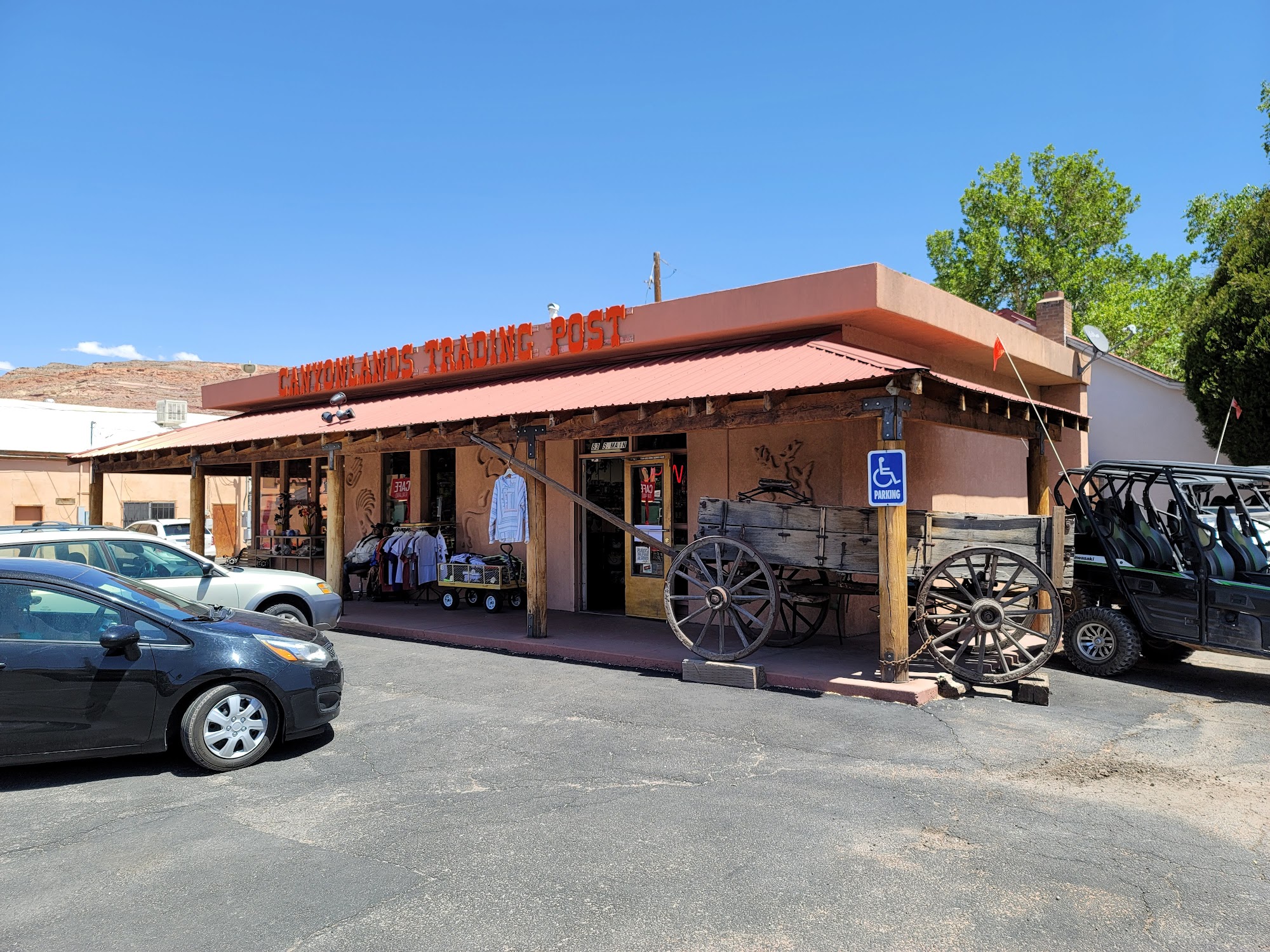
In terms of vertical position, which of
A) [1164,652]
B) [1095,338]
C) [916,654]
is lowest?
[1164,652]

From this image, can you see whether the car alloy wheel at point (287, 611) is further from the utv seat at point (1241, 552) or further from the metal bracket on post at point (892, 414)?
the utv seat at point (1241, 552)

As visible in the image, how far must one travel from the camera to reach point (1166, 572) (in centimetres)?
839

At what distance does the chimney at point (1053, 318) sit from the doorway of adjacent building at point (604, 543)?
826 centimetres

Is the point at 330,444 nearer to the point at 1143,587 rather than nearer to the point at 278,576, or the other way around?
the point at 278,576

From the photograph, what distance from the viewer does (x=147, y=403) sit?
71.3 meters

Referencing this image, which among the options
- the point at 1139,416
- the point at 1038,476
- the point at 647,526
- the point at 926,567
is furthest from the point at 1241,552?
the point at 1139,416

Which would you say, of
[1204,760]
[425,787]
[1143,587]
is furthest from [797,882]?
[1143,587]

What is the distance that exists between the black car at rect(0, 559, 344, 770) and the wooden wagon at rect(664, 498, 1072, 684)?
3.90 meters

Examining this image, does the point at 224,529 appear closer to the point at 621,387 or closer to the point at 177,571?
the point at 177,571

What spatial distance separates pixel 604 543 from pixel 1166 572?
7185 mm

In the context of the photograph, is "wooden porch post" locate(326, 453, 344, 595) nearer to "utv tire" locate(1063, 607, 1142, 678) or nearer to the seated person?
the seated person

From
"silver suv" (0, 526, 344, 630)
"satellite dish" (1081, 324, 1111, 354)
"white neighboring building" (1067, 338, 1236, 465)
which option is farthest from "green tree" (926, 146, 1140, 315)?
"silver suv" (0, 526, 344, 630)

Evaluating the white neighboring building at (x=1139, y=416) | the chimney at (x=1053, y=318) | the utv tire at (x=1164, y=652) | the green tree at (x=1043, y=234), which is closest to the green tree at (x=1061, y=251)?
the green tree at (x=1043, y=234)

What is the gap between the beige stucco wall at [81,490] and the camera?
1059 inches
